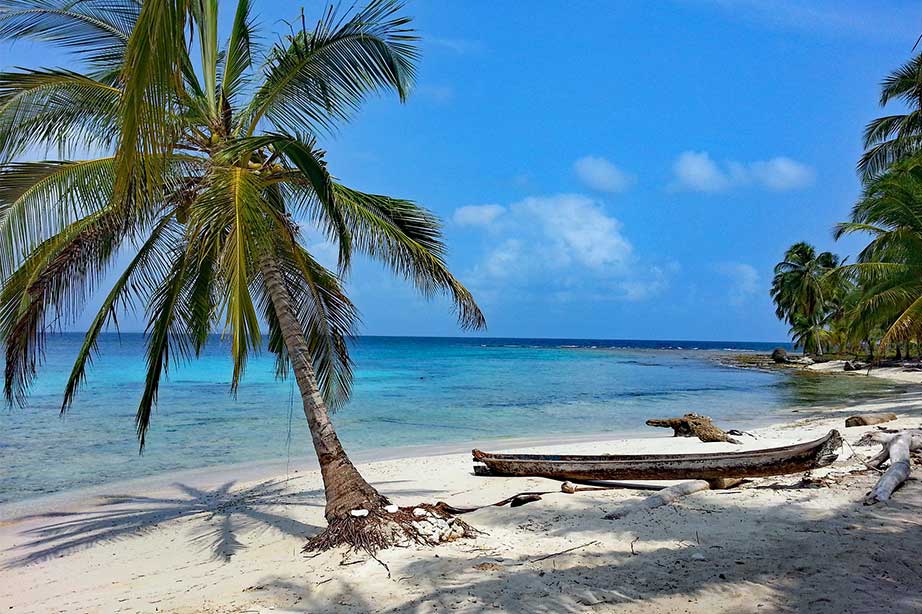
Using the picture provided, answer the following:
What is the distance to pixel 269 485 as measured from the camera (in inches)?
373

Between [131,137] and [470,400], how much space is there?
21.0 m

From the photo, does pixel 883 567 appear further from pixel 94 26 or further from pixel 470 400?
pixel 470 400

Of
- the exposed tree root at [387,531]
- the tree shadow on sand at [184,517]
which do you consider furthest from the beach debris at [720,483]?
the tree shadow on sand at [184,517]

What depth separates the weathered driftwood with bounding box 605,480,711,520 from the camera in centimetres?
557

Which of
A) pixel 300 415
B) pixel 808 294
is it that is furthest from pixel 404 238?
pixel 808 294

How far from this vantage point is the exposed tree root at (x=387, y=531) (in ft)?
16.5

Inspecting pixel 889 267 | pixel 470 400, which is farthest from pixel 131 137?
pixel 470 400

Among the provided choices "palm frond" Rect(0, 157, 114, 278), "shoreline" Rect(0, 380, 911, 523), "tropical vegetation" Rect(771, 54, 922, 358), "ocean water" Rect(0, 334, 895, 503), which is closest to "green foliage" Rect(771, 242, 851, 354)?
"ocean water" Rect(0, 334, 895, 503)

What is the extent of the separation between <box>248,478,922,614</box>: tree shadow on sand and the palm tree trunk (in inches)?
29.4

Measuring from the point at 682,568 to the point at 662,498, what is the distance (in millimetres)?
1727

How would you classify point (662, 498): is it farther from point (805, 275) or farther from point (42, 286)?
point (805, 275)

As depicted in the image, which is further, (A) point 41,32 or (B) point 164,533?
(B) point 164,533

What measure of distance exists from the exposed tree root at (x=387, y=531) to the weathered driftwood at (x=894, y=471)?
11.8ft

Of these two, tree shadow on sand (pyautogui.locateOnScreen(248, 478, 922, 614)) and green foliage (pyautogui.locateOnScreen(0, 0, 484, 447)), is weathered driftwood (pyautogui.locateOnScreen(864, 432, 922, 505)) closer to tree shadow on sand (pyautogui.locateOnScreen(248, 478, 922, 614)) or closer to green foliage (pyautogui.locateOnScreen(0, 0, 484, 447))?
tree shadow on sand (pyautogui.locateOnScreen(248, 478, 922, 614))
